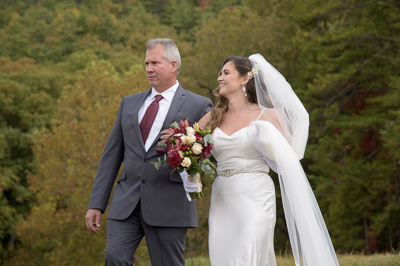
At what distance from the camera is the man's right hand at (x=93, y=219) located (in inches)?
228

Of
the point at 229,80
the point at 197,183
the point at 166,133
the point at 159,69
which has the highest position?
the point at 159,69

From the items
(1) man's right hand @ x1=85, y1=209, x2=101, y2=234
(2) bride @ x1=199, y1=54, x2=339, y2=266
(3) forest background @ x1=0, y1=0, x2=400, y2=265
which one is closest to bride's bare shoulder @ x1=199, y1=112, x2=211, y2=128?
(2) bride @ x1=199, y1=54, x2=339, y2=266

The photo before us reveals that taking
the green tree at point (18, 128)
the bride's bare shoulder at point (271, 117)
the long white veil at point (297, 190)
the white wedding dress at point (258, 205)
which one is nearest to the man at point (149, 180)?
the white wedding dress at point (258, 205)

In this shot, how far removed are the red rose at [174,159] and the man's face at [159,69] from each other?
2.82ft

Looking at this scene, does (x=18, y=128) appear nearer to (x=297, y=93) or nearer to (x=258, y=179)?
(x=297, y=93)

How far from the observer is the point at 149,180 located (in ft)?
18.5

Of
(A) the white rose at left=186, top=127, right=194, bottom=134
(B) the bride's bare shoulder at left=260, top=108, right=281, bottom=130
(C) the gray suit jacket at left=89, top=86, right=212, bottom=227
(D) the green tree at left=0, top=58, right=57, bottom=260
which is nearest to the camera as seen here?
(A) the white rose at left=186, top=127, right=194, bottom=134

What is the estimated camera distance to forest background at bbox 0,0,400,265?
24516 millimetres

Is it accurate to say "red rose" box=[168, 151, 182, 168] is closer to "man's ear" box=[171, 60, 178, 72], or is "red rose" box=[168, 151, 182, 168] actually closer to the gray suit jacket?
the gray suit jacket

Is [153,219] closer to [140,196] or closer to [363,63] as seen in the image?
[140,196]

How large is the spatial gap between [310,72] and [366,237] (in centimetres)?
724

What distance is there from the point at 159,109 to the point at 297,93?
2192cm

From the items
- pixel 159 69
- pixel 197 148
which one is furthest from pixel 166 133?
pixel 159 69

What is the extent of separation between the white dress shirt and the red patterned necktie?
28 millimetres
